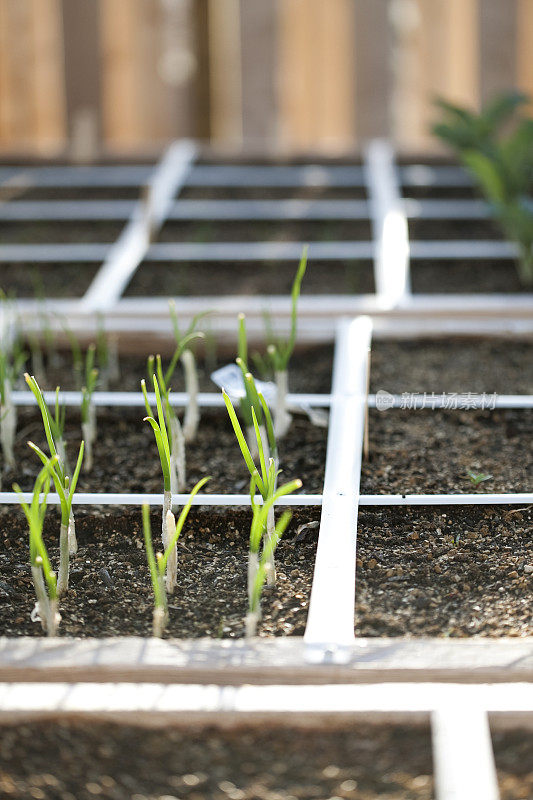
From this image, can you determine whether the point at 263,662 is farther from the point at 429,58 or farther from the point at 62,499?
the point at 429,58

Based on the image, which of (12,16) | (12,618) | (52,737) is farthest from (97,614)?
(12,16)

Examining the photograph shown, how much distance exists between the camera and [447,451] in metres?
1.39

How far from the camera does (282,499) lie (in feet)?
3.93

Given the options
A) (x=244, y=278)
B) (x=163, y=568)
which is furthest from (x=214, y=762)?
(x=244, y=278)

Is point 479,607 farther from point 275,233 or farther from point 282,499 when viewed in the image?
point 275,233

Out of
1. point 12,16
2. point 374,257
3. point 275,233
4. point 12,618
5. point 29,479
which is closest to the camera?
point 12,618

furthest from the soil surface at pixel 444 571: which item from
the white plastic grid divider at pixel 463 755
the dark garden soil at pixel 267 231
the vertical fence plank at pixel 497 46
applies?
the vertical fence plank at pixel 497 46

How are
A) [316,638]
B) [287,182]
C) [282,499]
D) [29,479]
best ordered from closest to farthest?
1. [316,638]
2. [282,499]
3. [29,479]
4. [287,182]

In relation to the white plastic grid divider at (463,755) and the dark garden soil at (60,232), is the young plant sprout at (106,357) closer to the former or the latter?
the dark garden soil at (60,232)

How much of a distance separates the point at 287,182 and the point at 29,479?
68.2 inches

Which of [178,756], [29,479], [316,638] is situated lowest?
[178,756]

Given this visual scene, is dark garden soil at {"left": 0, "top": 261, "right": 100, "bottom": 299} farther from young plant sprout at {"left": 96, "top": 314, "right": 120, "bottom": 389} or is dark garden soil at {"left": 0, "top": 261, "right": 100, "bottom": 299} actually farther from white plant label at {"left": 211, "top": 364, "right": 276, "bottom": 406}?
white plant label at {"left": 211, "top": 364, "right": 276, "bottom": 406}

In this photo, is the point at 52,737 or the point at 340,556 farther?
the point at 340,556
